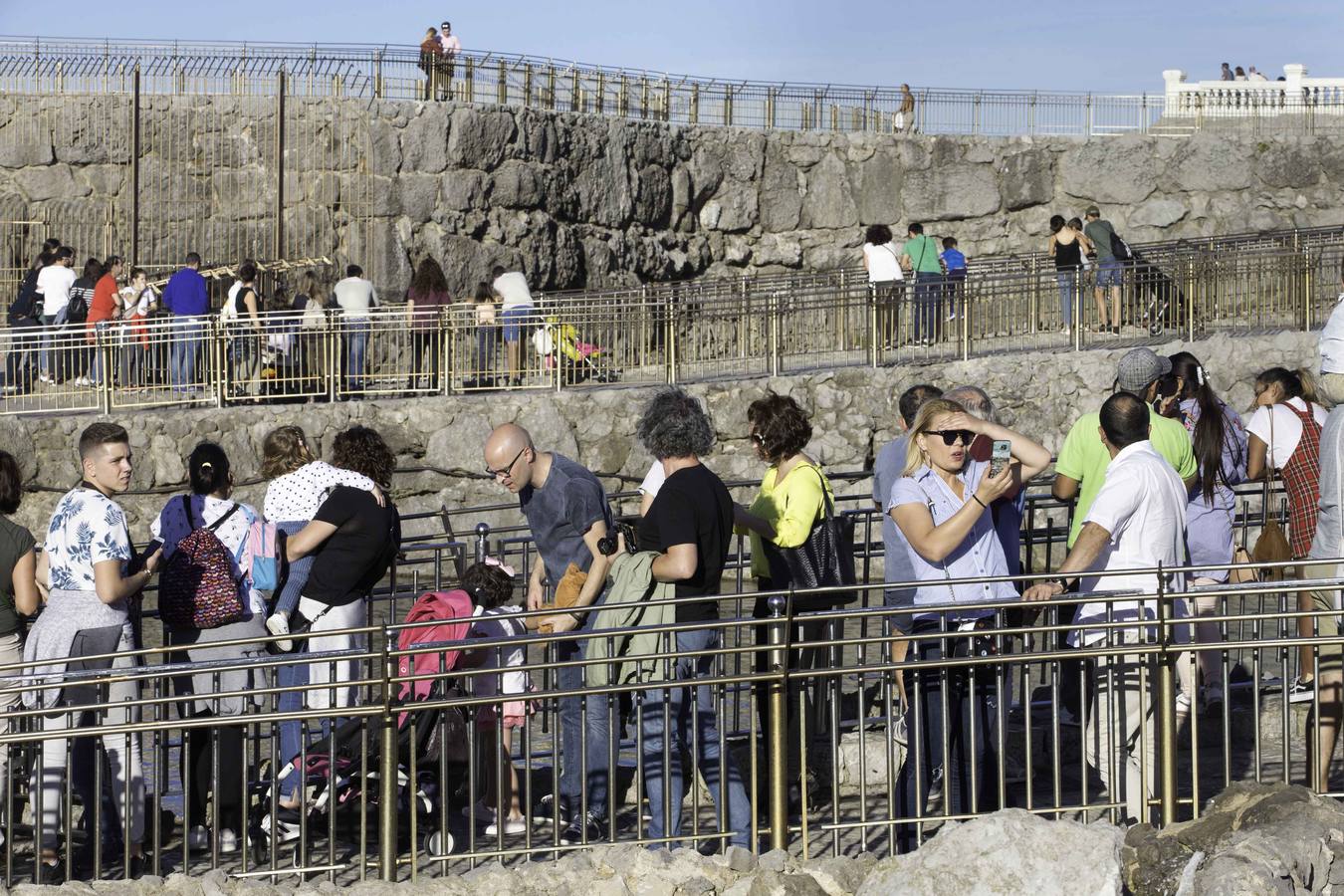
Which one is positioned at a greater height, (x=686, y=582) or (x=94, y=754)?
(x=686, y=582)

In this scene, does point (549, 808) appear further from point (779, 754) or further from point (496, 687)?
point (779, 754)

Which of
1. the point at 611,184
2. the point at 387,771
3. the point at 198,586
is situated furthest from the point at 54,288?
the point at 387,771

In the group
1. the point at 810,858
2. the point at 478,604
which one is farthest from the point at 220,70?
the point at 810,858

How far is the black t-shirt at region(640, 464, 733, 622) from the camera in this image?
681 centimetres

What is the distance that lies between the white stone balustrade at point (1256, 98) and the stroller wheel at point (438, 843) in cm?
2344

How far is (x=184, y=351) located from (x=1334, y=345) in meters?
11.9

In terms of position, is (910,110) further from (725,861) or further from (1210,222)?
(725,861)

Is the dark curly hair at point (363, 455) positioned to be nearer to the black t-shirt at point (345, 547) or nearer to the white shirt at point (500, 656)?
the black t-shirt at point (345, 547)

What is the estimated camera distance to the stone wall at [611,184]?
74.9 ft

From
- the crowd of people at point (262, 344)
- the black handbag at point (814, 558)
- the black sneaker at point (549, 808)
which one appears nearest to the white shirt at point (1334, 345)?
the black handbag at point (814, 558)

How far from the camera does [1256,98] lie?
27500mm

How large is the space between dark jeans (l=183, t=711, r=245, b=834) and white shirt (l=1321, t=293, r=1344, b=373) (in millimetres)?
4605

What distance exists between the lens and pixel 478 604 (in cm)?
744

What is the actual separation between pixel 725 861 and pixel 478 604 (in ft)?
6.04
